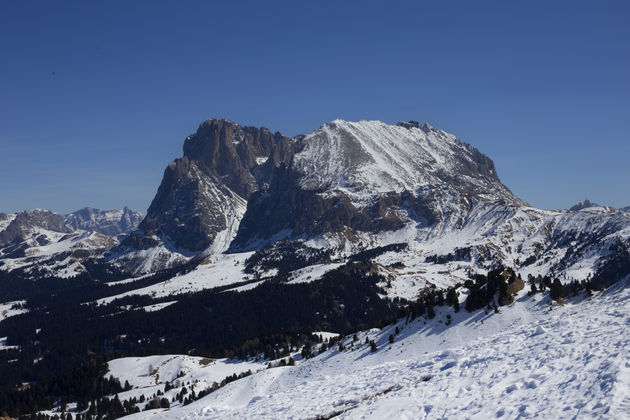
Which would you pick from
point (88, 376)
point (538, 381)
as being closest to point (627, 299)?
point (538, 381)

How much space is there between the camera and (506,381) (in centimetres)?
3441

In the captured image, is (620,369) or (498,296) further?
(498,296)

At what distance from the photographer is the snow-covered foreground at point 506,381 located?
28.1 metres

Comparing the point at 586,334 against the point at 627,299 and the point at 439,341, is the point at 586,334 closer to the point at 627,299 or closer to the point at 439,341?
the point at 627,299

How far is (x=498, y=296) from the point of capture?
84.9 m

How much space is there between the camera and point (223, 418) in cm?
5300

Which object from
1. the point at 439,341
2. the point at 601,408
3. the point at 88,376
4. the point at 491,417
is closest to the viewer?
the point at 601,408

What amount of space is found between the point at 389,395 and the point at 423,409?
7363mm

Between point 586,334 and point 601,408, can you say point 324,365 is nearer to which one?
point 586,334

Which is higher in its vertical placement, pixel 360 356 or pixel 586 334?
pixel 586 334

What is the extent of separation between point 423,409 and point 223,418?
2844 centimetres

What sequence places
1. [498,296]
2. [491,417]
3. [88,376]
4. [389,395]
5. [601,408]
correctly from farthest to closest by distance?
[88,376] < [498,296] < [389,395] < [491,417] < [601,408]

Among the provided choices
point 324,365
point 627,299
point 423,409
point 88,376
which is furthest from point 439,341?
point 88,376

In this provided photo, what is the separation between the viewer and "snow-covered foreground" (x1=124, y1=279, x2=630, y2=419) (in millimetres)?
28062
